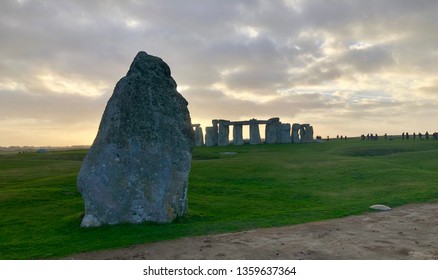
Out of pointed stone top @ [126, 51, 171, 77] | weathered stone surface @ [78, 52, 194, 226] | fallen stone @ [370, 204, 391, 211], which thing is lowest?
fallen stone @ [370, 204, 391, 211]

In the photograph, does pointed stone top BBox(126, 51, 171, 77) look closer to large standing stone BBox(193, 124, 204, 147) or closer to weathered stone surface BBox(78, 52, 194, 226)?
weathered stone surface BBox(78, 52, 194, 226)

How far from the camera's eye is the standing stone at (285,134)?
67.1 metres

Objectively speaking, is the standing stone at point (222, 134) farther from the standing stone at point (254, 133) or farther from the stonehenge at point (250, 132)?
Answer: the standing stone at point (254, 133)

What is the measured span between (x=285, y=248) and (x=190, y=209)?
7515mm

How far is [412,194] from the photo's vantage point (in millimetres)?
22344

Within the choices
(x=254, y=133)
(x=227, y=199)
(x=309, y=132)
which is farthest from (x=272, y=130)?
(x=227, y=199)

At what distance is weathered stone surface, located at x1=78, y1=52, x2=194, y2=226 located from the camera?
15430 millimetres

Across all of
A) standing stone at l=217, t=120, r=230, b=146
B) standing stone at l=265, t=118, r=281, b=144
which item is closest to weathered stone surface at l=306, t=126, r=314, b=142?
standing stone at l=265, t=118, r=281, b=144

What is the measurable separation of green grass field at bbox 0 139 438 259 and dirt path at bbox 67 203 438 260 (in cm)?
96

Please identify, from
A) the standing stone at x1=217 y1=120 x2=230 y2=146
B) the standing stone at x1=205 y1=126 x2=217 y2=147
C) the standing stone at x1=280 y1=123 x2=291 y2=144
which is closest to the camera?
the standing stone at x1=217 y1=120 x2=230 y2=146

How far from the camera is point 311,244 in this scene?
488 inches

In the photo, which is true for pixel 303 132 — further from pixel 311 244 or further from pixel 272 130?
pixel 311 244

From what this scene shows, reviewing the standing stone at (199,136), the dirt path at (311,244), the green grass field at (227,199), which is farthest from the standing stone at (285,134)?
the dirt path at (311,244)
